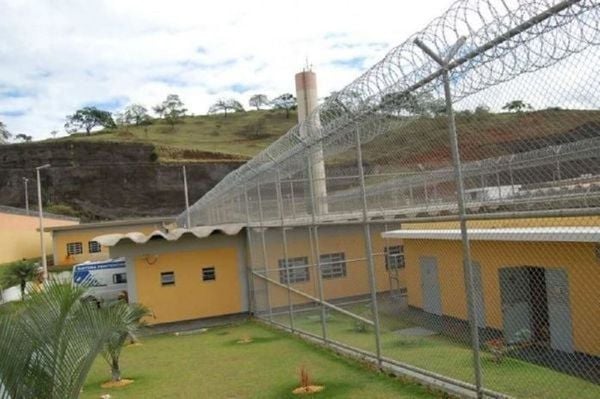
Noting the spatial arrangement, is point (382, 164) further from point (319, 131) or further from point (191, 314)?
point (191, 314)

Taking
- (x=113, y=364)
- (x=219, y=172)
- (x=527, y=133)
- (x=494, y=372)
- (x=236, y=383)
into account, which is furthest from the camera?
(x=219, y=172)

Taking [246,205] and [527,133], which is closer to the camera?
[527,133]

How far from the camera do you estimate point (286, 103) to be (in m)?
125

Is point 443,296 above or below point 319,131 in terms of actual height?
below

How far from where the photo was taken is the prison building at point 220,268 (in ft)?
51.7

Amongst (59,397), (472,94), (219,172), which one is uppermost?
(219,172)

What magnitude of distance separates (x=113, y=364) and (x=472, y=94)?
7.46m

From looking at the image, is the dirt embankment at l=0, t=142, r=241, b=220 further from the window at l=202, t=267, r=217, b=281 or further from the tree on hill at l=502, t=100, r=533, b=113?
the tree on hill at l=502, t=100, r=533, b=113

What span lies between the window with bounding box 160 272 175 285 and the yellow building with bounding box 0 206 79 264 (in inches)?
1169

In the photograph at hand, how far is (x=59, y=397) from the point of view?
5.49m

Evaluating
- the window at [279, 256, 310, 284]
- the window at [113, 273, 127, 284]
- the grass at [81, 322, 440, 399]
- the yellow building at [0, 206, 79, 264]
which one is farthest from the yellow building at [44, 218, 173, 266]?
the grass at [81, 322, 440, 399]

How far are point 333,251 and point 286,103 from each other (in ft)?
363

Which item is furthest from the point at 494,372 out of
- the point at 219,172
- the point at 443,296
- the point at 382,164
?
the point at 219,172

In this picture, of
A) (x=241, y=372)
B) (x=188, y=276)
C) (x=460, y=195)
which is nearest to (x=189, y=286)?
(x=188, y=276)
